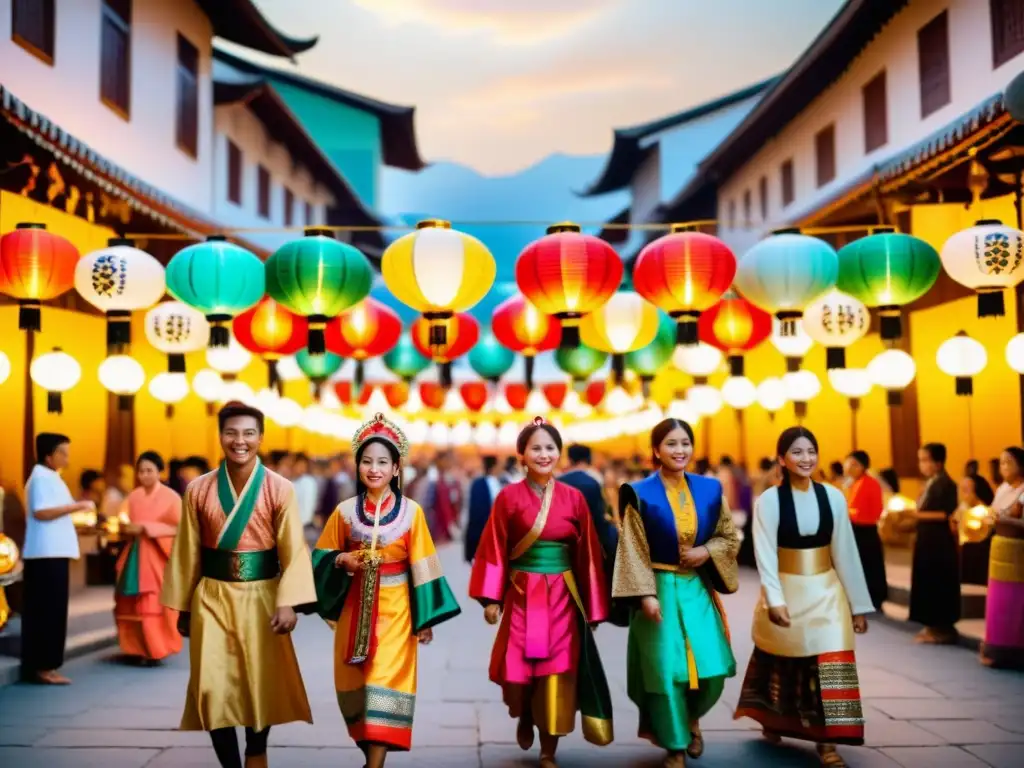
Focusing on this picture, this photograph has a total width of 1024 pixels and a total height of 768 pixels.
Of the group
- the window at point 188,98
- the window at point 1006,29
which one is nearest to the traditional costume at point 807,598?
the window at point 1006,29

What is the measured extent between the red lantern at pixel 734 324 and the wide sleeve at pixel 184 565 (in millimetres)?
5973

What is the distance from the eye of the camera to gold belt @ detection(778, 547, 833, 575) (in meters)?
5.64

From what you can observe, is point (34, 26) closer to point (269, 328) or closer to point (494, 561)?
point (269, 328)

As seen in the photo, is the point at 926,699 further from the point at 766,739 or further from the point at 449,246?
the point at 449,246

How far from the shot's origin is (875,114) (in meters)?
15.1

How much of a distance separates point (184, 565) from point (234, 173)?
50.9 feet

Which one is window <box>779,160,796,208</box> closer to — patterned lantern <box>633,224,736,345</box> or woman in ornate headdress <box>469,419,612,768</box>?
patterned lantern <box>633,224,736,345</box>

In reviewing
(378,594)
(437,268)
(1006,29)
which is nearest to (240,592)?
(378,594)

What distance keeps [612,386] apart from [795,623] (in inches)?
Result: 512

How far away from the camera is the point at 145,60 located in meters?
14.0

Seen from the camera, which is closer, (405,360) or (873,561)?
(873,561)

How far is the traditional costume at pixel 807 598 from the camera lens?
Result: 5.52m

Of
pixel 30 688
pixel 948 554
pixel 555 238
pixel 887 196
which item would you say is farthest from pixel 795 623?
pixel 887 196

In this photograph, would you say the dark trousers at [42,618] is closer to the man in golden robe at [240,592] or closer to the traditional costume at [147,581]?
the traditional costume at [147,581]
